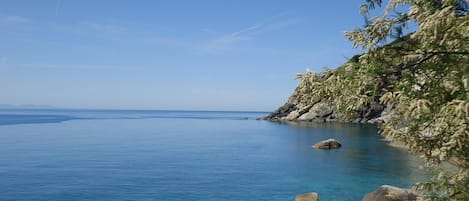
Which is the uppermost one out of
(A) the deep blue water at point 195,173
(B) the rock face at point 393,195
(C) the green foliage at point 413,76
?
(C) the green foliage at point 413,76

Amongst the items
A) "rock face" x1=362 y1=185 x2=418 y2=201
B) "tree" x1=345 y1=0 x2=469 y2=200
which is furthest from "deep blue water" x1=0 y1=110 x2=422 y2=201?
"tree" x1=345 y1=0 x2=469 y2=200

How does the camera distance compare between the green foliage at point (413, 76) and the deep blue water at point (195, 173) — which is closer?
the green foliage at point (413, 76)

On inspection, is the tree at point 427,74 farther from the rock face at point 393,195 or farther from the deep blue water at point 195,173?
the deep blue water at point 195,173

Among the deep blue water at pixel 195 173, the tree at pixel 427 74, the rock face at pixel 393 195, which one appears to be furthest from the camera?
the deep blue water at pixel 195 173

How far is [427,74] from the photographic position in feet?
22.5

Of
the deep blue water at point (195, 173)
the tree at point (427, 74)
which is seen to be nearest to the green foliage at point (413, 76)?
the tree at point (427, 74)

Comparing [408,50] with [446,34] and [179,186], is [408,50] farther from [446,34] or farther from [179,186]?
[179,186]

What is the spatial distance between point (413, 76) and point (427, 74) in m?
0.26

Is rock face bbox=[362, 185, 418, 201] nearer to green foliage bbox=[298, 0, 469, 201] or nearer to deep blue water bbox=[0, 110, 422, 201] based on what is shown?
deep blue water bbox=[0, 110, 422, 201]

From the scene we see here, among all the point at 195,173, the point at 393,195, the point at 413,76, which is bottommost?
the point at 195,173

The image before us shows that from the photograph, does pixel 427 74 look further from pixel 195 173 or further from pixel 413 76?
pixel 195 173

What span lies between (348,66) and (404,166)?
43.3 metres

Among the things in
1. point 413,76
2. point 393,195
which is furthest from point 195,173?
point 413,76

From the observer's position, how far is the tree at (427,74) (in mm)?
5621
